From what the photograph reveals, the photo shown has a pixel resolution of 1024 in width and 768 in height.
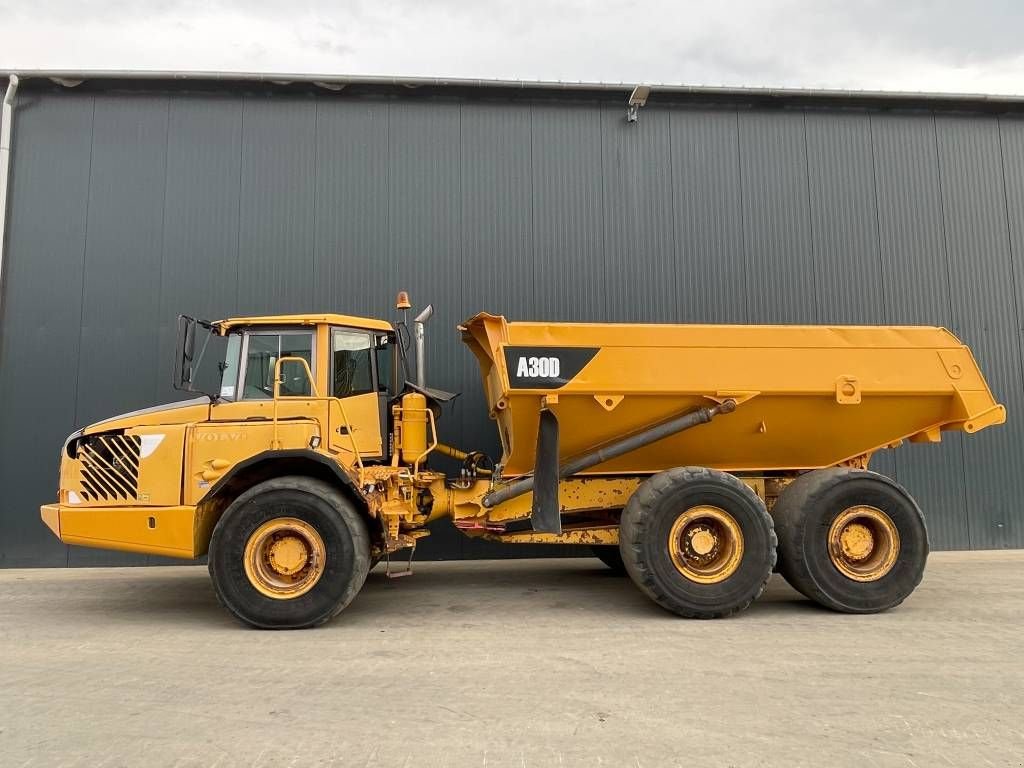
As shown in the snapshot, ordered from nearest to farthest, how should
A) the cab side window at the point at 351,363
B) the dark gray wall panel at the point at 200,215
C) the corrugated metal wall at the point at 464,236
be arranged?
the cab side window at the point at 351,363 < the corrugated metal wall at the point at 464,236 < the dark gray wall panel at the point at 200,215

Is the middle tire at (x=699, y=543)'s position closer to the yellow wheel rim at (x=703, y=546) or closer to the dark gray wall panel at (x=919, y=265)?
the yellow wheel rim at (x=703, y=546)

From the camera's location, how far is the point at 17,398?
29.3ft

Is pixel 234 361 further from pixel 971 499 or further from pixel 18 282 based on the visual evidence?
pixel 971 499

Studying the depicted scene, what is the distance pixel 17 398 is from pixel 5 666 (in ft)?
19.5

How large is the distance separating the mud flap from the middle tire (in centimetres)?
70

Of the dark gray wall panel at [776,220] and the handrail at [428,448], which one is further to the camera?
the dark gray wall panel at [776,220]

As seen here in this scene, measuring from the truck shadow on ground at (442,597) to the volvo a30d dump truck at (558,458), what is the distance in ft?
1.63

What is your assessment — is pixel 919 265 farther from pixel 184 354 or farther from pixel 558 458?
pixel 184 354

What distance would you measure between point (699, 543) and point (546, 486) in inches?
59.7

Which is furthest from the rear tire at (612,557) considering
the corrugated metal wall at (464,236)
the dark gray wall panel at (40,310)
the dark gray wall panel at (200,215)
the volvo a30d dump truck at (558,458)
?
the dark gray wall panel at (40,310)

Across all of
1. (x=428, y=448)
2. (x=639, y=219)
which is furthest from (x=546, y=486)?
(x=639, y=219)

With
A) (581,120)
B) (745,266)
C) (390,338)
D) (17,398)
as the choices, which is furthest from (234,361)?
(745,266)

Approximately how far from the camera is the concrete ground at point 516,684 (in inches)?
124

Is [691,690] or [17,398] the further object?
[17,398]
